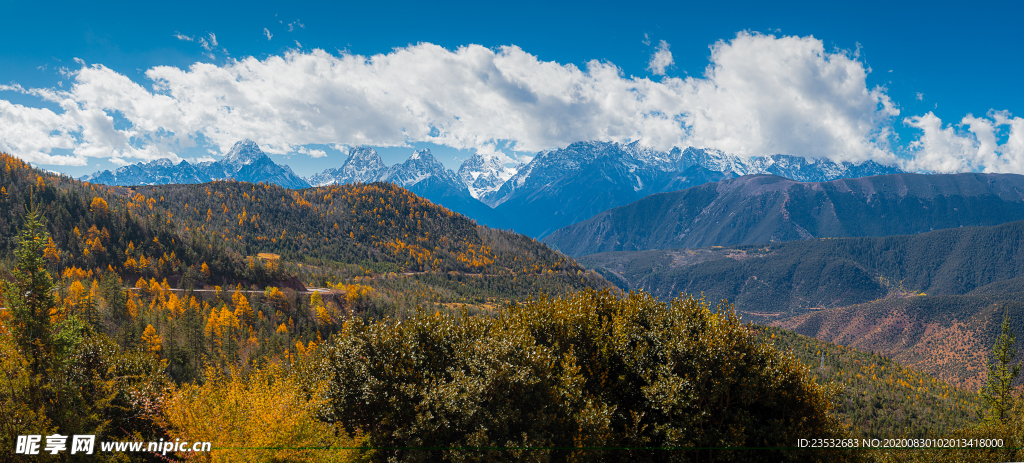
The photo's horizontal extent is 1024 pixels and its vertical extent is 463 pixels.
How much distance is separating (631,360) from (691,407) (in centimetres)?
460

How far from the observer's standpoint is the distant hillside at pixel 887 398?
9938 centimetres

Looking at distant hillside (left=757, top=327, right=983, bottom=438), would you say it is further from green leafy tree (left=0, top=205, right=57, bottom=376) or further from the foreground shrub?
green leafy tree (left=0, top=205, right=57, bottom=376)

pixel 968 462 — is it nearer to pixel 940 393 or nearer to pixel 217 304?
Answer: pixel 940 393

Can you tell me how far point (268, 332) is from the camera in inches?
4956

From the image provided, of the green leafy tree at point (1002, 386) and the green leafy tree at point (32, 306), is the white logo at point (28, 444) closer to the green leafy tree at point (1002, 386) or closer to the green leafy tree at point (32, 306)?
the green leafy tree at point (32, 306)

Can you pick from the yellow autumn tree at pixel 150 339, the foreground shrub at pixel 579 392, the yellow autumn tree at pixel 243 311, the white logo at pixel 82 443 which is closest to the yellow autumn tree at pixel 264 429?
the foreground shrub at pixel 579 392

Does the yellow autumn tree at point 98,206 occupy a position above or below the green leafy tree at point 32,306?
above

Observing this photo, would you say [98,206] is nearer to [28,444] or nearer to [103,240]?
[103,240]

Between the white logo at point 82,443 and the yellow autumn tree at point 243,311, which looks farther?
the yellow autumn tree at point 243,311

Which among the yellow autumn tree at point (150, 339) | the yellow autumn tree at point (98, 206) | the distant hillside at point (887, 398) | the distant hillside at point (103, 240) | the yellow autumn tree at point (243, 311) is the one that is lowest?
the distant hillside at point (887, 398)

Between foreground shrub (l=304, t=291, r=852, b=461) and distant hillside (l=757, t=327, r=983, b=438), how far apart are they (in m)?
59.3

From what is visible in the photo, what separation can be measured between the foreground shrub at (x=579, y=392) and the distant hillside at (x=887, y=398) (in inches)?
2334

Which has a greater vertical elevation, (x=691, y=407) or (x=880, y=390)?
(x=691, y=407)

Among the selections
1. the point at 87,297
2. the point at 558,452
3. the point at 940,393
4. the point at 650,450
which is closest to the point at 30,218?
the point at 558,452
